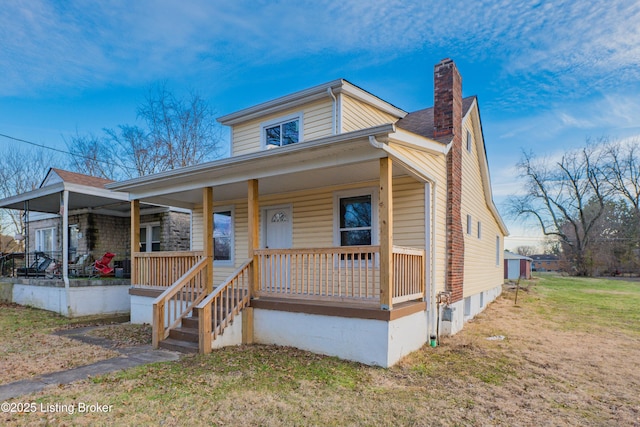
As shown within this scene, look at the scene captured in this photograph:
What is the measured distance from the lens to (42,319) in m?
9.96

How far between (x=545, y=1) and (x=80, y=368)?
40.8ft

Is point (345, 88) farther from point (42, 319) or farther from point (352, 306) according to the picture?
point (42, 319)

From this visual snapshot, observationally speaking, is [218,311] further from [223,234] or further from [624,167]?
[624,167]

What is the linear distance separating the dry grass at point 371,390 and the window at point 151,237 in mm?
9266

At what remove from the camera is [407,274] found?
267 inches

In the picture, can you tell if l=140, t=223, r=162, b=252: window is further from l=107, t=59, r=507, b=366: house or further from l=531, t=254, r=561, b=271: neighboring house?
l=531, t=254, r=561, b=271: neighboring house

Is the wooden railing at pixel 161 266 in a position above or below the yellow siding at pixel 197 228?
below

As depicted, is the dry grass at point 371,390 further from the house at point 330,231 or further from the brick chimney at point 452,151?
the brick chimney at point 452,151

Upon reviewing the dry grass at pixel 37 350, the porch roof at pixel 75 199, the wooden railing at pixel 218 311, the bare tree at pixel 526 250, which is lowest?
the bare tree at pixel 526 250

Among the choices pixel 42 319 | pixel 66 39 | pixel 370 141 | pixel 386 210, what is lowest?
pixel 42 319

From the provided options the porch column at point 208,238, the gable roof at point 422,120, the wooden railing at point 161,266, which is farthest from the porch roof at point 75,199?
the gable roof at point 422,120

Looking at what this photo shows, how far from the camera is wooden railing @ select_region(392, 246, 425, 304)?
6316 millimetres

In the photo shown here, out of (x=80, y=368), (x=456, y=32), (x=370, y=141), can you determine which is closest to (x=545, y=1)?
(x=456, y=32)

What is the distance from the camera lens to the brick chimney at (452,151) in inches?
336
